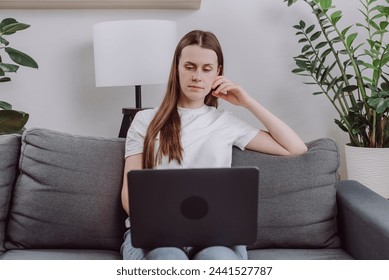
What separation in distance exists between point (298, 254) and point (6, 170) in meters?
0.96

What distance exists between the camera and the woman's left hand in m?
1.66

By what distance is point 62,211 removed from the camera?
1619 mm

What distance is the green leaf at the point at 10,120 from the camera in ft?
6.68

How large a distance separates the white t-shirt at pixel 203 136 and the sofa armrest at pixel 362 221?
37 centimetres

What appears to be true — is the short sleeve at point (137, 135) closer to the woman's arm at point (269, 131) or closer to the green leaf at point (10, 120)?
the woman's arm at point (269, 131)

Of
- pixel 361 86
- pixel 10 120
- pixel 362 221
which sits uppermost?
pixel 361 86

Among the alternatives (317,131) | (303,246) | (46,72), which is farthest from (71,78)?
(303,246)

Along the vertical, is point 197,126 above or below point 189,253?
above

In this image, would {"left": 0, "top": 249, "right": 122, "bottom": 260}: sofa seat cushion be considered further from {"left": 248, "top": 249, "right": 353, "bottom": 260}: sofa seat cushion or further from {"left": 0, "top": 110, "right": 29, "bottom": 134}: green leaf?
{"left": 0, "top": 110, "right": 29, "bottom": 134}: green leaf

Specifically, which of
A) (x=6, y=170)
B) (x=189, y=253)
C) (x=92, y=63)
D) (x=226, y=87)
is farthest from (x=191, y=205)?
(x=92, y=63)

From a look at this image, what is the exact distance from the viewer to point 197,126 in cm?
166

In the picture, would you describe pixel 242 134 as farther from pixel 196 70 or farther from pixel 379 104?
pixel 379 104

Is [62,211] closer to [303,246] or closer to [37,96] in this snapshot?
[303,246]
